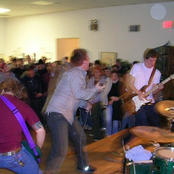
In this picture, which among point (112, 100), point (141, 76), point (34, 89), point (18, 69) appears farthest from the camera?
point (18, 69)

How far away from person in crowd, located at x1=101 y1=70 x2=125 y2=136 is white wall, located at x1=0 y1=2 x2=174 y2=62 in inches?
143

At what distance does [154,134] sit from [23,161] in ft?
6.74

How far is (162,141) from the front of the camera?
352 centimetres

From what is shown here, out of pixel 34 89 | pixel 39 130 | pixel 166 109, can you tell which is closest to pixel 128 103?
pixel 166 109

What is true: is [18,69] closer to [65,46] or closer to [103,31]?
[103,31]

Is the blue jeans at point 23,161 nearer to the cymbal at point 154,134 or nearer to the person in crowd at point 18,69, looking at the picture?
the cymbal at point 154,134

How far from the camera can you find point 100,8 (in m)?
9.65

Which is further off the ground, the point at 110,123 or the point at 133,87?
the point at 133,87

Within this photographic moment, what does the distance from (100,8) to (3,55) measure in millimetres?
7020

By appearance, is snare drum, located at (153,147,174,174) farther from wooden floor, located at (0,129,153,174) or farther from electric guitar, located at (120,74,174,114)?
electric guitar, located at (120,74,174,114)

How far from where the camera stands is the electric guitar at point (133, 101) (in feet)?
14.3

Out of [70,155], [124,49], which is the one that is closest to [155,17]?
[124,49]

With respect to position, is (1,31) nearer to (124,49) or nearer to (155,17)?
(124,49)

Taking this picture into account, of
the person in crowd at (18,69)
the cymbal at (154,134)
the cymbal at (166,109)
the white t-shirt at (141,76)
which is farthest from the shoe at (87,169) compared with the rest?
the person in crowd at (18,69)
